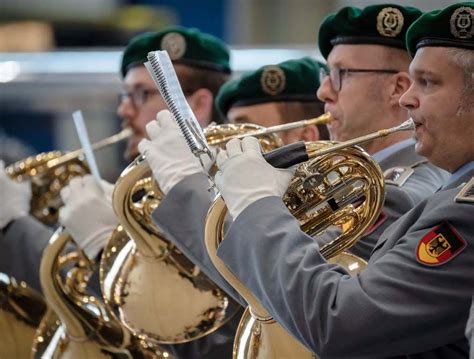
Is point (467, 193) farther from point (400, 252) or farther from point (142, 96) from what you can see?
point (142, 96)

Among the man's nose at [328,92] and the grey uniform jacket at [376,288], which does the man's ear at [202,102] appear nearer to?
the man's nose at [328,92]

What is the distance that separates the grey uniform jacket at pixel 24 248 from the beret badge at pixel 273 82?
3.26 ft

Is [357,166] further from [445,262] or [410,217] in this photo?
[445,262]

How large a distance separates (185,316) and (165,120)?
537 millimetres

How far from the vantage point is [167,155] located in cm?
405

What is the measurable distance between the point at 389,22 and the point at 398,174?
448 mm

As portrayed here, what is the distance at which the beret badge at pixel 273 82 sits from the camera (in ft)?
16.0

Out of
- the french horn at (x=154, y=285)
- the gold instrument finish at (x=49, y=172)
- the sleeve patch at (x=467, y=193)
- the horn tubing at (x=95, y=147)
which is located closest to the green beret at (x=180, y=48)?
the horn tubing at (x=95, y=147)

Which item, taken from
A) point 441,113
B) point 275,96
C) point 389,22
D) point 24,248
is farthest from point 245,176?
point 24,248

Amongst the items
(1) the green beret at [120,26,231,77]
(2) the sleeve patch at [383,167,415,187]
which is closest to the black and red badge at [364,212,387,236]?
(2) the sleeve patch at [383,167,415,187]

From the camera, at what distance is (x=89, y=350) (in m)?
4.77

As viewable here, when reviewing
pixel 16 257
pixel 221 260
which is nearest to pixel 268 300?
pixel 221 260

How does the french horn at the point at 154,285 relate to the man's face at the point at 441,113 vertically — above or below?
below

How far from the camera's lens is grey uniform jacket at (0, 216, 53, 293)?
537 cm
